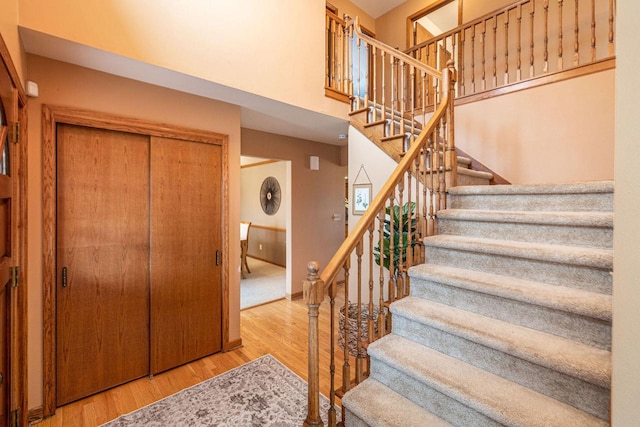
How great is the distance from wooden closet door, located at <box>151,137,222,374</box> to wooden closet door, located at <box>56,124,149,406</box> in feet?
0.29

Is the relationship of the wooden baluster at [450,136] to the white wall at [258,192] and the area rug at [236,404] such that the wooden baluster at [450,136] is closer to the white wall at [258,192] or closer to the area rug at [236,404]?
the area rug at [236,404]

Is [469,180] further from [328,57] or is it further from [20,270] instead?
[20,270]

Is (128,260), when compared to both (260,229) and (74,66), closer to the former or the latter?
(74,66)

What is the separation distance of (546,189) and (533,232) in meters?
0.39

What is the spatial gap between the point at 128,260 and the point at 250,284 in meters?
3.01

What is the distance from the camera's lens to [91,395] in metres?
2.23

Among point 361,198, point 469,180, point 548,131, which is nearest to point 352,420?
point 361,198

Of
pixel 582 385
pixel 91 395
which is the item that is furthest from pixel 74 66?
pixel 582 385

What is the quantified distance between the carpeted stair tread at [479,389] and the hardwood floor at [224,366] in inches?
38.6

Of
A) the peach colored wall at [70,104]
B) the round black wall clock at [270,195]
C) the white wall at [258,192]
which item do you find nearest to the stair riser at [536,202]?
the peach colored wall at [70,104]

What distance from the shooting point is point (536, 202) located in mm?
2006

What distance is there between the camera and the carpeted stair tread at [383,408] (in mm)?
1355

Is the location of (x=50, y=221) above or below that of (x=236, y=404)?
above

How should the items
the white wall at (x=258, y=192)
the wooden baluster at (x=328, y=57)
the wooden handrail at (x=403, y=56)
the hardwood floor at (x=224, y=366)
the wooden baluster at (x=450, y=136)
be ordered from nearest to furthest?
the hardwood floor at (x=224, y=366)
the wooden baluster at (x=450, y=136)
the wooden handrail at (x=403, y=56)
the wooden baluster at (x=328, y=57)
the white wall at (x=258, y=192)
